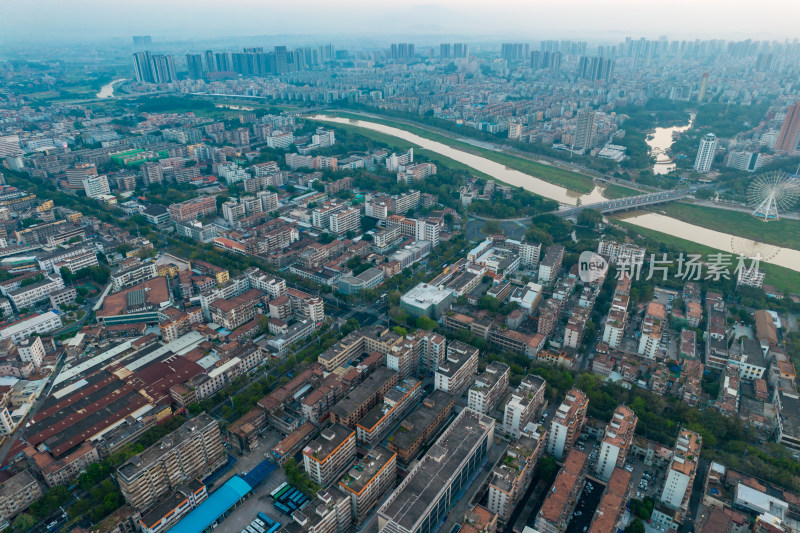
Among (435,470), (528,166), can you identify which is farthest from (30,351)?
(528,166)

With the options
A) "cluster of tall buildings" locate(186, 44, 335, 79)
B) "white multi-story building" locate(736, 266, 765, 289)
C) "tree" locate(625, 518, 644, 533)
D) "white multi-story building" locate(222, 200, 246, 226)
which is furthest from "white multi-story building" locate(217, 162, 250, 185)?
"cluster of tall buildings" locate(186, 44, 335, 79)

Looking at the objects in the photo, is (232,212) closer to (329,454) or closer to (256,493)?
(256,493)

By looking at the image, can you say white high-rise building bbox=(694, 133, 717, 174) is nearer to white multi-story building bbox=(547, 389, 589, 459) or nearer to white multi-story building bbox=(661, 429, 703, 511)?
white multi-story building bbox=(547, 389, 589, 459)

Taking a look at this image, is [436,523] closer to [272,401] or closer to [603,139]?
[272,401]

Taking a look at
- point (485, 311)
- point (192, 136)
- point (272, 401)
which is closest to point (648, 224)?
point (485, 311)

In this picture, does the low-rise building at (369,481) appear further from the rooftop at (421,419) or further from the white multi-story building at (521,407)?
the white multi-story building at (521,407)

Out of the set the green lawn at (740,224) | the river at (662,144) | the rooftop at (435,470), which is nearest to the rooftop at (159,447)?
the rooftop at (435,470)
